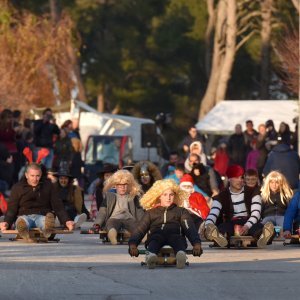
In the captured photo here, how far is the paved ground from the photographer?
13.5 m

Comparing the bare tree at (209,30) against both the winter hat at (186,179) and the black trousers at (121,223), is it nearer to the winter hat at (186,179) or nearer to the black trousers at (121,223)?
the winter hat at (186,179)

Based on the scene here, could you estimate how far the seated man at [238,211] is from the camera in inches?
786

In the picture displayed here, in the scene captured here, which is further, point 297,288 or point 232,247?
point 232,247

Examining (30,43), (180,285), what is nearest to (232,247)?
(180,285)

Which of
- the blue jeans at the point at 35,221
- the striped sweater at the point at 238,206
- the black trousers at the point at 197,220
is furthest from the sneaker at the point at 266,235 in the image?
the black trousers at the point at 197,220

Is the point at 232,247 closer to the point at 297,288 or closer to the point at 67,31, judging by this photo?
the point at 297,288

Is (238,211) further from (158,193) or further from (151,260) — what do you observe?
(151,260)

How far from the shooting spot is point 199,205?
23.8 m

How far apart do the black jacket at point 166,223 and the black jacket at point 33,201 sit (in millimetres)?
4285

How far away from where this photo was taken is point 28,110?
Answer: 57844 mm

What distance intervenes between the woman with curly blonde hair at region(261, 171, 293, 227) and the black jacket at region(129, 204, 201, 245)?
18.0 feet

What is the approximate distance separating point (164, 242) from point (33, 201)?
4903 millimetres

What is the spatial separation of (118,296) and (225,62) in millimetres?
49899

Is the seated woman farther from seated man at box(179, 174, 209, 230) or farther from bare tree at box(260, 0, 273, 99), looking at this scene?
bare tree at box(260, 0, 273, 99)
